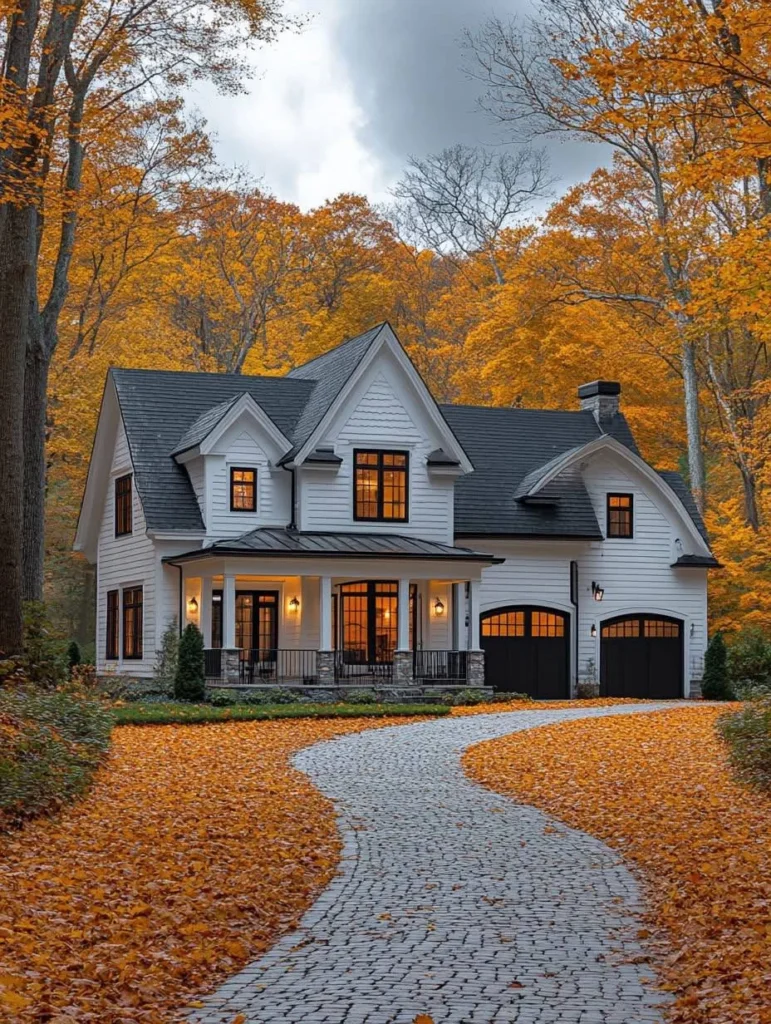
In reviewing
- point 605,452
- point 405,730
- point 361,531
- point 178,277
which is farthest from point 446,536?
point 178,277

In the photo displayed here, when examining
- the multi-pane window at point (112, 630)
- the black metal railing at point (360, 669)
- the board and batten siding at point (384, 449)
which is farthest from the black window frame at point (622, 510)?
the multi-pane window at point (112, 630)

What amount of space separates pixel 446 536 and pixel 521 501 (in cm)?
267

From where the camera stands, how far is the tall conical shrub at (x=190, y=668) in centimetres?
2772

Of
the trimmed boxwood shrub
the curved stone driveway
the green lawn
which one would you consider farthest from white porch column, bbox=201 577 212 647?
the curved stone driveway

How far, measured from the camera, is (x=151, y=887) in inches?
365

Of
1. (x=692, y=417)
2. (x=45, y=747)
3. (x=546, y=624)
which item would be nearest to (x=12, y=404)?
(x=45, y=747)

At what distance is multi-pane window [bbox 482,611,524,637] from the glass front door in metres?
5.24

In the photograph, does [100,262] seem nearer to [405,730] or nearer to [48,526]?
[48,526]

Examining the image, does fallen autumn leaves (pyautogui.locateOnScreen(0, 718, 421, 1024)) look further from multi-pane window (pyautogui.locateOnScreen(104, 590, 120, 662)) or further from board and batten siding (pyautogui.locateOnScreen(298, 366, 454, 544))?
multi-pane window (pyautogui.locateOnScreen(104, 590, 120, 662))

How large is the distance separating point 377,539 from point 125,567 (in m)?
6.49

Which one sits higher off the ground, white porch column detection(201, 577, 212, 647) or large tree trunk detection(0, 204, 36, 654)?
large tree trunk detection(0, 204, 36, 654)

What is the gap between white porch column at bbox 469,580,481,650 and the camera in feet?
104

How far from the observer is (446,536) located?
32.9 meters

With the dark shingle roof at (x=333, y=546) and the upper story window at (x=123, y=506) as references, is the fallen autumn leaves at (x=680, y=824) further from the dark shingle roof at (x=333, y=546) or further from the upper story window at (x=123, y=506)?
the upper story window at (x=123, y=506)
